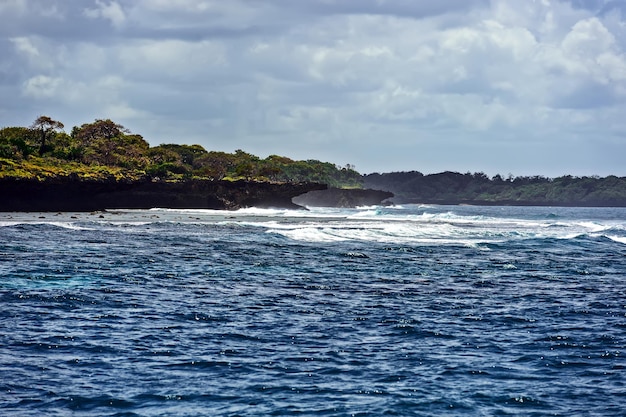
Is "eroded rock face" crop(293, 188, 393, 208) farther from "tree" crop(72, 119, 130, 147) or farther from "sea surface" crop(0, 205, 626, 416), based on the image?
"sea surface" crop(0, 205, 626, 416)

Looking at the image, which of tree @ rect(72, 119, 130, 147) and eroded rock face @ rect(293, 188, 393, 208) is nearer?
tree @ rect(72, 119, 130, 147)

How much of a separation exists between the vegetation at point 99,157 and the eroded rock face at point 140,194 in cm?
143

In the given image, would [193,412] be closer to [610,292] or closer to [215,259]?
[610,292]

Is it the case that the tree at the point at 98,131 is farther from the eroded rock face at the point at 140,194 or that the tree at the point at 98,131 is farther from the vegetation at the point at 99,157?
the eroded rock face at the point at 140,194

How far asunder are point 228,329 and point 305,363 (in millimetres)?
4148

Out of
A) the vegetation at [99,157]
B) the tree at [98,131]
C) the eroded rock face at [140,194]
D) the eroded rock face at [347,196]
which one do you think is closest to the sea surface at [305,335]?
the eroded rock face at [140,194]

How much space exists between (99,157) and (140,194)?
1967cm

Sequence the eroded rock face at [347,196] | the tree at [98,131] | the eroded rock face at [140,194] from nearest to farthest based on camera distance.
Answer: the eroded rock face at [140,194] → the tree at [98,131] → the eroded rock face at [347,196]

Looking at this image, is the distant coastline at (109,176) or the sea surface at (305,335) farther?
the distant coastline at (109,176)

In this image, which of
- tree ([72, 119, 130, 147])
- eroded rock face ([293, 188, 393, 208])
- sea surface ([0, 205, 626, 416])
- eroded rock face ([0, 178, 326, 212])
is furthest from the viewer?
eroded rock face ([293, 188, 393, 208])

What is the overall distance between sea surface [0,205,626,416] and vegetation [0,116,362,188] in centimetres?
5886

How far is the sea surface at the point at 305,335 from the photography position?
48.9 ft

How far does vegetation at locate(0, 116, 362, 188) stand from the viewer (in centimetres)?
9800

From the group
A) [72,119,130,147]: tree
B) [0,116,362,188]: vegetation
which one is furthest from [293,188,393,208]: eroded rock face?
[72,119,130,147]: tree
